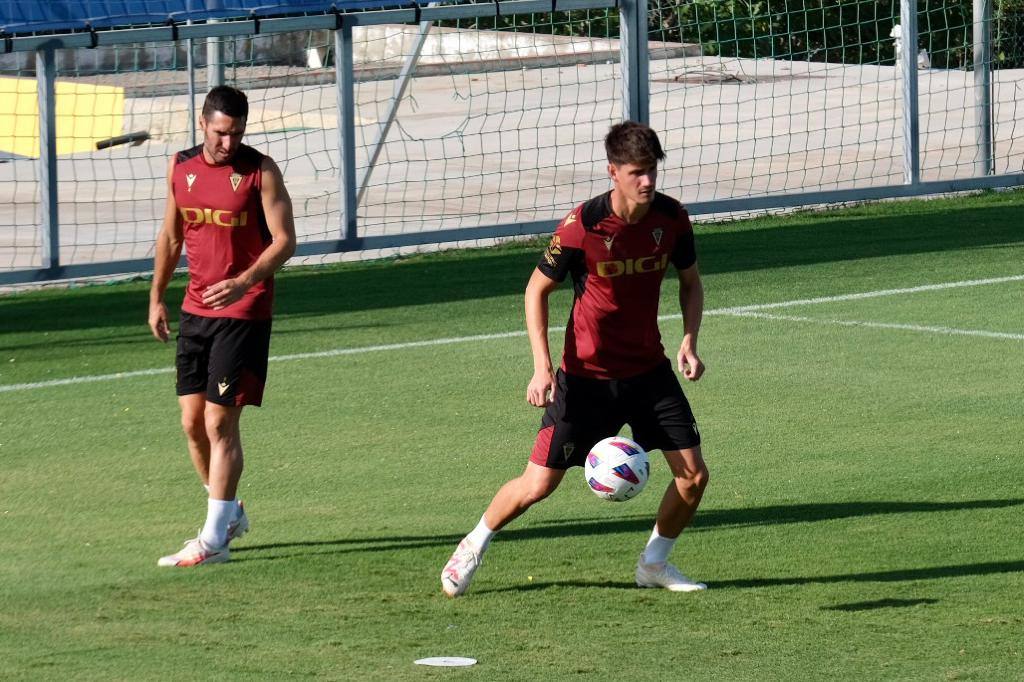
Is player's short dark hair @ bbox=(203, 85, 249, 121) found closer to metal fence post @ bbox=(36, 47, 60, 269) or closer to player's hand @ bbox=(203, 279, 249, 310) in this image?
player's hand @ bbox=(203, 279, 249, 310)

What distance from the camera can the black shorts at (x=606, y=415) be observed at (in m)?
6.87

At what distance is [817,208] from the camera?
18938 mm

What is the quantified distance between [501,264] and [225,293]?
352 inches

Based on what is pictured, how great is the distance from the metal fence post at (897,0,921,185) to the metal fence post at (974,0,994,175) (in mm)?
1499

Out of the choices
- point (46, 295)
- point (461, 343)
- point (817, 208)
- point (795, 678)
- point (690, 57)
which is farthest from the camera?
point (690, 57)

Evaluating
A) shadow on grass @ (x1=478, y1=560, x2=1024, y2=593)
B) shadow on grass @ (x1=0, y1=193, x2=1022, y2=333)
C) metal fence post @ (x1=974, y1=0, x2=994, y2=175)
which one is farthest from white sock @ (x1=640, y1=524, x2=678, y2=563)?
metal fence post @ (x1=974, y1=0, x2=994, y2=175)

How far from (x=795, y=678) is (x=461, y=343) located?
6893 millimetres

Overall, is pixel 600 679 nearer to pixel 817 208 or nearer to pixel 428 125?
pixel 817 208

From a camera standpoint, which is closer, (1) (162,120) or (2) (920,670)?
→ (2) (920,670)

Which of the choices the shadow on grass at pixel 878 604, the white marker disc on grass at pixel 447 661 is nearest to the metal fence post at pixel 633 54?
the shadow on grass at pixel 878 604

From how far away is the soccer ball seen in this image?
6.79m

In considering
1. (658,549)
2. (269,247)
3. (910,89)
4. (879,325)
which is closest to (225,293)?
(269,247)

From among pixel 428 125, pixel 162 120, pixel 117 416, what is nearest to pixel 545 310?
pixel 117 416

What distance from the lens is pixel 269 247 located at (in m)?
7.41
